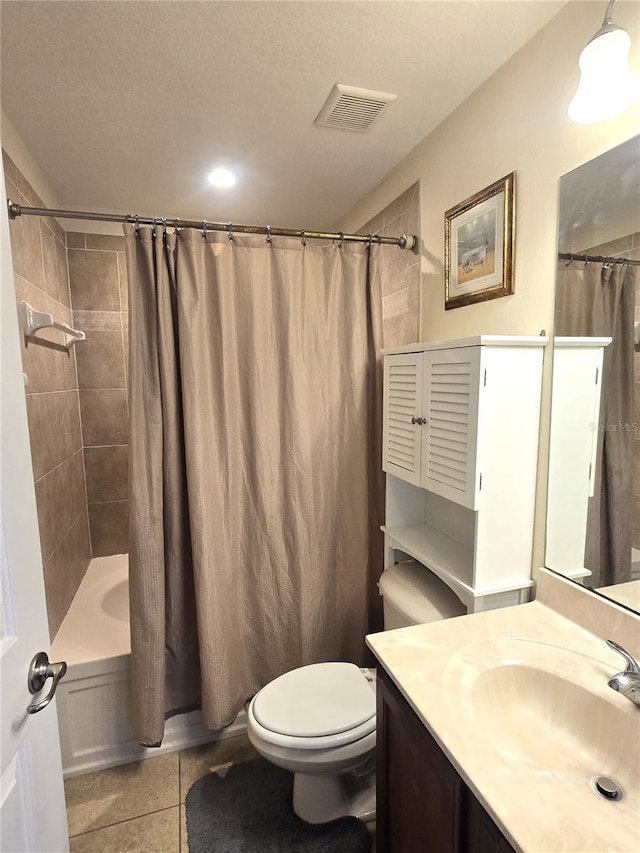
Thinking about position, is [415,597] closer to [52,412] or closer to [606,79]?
[606,79]

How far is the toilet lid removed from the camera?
1.31m

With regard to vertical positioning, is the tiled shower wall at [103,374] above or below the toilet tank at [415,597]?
above

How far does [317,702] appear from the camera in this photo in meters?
1.40

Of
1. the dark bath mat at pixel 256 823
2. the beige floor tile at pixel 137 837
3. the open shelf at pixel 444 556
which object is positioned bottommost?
the beige floor tile at pixel 137 837

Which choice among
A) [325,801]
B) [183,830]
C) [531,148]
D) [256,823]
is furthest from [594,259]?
[183,830]

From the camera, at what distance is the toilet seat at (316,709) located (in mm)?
1282

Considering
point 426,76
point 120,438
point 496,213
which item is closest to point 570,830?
point 496,213

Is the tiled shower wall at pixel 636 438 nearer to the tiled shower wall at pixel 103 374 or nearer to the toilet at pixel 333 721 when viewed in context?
the toilet at pixel 333 721

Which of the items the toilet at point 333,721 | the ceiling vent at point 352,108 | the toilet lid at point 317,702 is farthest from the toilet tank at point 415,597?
the ceiling vent at point 352,108

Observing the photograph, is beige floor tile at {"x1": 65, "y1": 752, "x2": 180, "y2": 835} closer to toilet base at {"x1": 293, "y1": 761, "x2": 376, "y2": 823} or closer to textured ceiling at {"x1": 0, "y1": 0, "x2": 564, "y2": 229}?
toilet base at {"x1": 293, "y1": 761, "x2": 376, "y2": 823}

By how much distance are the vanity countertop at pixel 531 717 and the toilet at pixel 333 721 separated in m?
0.34

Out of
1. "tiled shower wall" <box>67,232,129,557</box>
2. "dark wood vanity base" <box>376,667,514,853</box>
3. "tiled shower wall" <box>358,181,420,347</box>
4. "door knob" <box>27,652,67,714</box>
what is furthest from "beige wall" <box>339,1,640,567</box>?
"tiled shower wall" <box>67,232,129,557</box>

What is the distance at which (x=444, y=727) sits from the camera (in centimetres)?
80

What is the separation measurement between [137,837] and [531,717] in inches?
53.5
